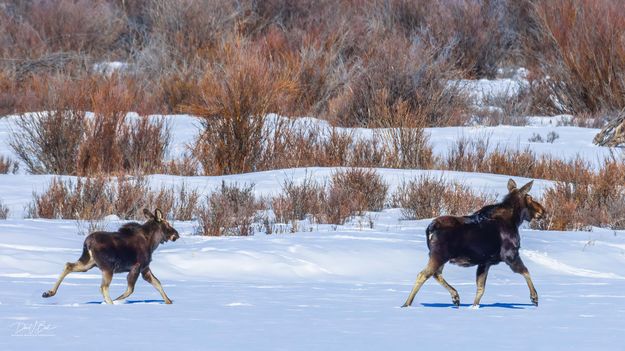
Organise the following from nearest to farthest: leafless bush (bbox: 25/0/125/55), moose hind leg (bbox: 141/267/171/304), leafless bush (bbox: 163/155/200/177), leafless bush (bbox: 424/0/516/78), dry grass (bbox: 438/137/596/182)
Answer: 1. moose hind leg (bbox: 141/267/171/304)
2. dry grass (bbox: 438/137/596/182)
3. leafless bush (bbox: 163/155/200/177)
4. leafless bush (bbox: 424/0/516/78)
5. leafless bush (bbox: 25/0/125/55)

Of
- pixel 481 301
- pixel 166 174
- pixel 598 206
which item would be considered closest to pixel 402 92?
pixel 166 174

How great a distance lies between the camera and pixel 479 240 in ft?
18.5

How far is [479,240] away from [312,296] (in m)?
1.03

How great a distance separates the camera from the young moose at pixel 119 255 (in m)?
5.38

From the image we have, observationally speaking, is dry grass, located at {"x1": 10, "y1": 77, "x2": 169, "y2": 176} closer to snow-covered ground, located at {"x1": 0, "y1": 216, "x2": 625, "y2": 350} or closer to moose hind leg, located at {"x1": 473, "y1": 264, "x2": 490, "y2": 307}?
snow-covered ground, located at {"x1": 0, "y1": 216, "x2": 625, "y2": 350}

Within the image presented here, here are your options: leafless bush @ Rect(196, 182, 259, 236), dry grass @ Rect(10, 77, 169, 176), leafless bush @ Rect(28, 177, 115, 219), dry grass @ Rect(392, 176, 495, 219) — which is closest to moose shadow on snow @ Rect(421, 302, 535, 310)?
leafless bush @ Rect(196, 182, 259, 236)

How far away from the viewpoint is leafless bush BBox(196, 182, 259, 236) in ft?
30.5

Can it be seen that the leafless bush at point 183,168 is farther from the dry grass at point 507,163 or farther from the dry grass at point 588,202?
the dry grass at point 588,202

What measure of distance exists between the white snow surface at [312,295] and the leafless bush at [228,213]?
180mm

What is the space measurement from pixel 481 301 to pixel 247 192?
16.3 ft

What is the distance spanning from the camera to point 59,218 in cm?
1017

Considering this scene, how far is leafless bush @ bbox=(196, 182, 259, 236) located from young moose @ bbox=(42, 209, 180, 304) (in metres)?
3.55

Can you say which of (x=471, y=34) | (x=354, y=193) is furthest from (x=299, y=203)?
(x=471, y=34)

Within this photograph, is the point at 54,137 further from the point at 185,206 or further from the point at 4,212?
the point at 4,212
